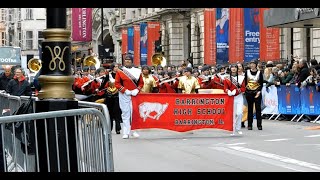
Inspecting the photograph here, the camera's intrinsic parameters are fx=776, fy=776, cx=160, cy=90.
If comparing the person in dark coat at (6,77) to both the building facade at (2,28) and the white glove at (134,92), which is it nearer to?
the white glove at (134,92)

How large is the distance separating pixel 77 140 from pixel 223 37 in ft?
102

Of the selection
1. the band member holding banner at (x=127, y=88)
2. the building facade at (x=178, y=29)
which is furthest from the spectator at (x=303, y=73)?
the building facade at (x=178, y=29)

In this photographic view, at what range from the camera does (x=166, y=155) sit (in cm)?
1323

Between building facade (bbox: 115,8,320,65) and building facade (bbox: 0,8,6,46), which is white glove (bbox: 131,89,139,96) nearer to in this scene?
building facade (bbox: 115,8,320,65)

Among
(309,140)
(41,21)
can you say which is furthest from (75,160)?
(41,21)

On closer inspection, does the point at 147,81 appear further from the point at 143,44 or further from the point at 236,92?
the point at 143,44

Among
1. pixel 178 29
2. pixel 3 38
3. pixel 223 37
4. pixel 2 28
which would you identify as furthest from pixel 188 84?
pixel 3 38

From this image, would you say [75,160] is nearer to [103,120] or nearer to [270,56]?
[103,120]

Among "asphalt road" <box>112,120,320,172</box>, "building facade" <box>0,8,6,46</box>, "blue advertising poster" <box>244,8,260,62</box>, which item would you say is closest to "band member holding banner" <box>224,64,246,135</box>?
"asphalt road" <box>112,120,320,172</box>

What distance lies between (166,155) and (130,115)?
3851 mm

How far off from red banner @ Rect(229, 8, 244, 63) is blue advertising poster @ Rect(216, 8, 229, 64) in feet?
3.23

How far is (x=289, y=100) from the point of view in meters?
23.0

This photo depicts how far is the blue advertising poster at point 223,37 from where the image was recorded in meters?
37.9

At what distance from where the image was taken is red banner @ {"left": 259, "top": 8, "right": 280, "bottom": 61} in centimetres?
3299
